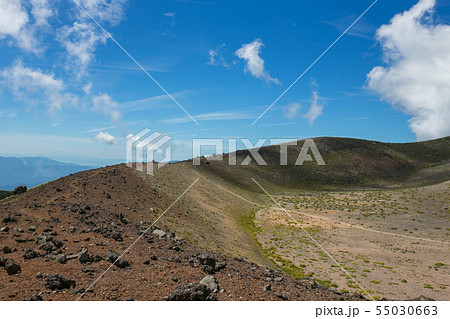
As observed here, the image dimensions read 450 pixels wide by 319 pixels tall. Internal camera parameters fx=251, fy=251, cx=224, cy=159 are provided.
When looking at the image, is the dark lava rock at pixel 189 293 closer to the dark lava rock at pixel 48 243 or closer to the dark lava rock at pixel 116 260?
the dark lava rock at pixel 116 260

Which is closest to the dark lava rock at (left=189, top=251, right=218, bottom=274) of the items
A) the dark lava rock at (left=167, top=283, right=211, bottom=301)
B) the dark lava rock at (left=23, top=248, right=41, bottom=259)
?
the dark lava rock at (left=167, top=283, right=211, bottom=301)

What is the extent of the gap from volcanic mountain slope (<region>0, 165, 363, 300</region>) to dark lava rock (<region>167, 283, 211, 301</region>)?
0.03m

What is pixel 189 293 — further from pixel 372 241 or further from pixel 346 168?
pixel 346 168

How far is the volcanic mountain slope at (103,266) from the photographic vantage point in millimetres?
8461

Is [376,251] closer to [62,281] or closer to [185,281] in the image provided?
[185,281]

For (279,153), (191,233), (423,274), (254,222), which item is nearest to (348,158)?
(279,153)

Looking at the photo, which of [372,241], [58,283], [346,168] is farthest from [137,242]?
[346,168]

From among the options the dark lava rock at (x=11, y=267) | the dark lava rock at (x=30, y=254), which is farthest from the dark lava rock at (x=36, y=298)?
the dark lava rock at (x=30, y=254)

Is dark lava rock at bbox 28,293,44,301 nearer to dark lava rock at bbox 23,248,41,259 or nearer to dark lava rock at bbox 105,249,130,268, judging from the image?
dark lava rock at bbox 105,249,130,268

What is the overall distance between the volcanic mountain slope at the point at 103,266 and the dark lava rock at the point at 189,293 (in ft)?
0.09

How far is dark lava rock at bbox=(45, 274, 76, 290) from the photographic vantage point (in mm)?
8328

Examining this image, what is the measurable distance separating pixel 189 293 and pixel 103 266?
4.80 m

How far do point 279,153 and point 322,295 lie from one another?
114 metres

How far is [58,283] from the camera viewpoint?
830 cm
